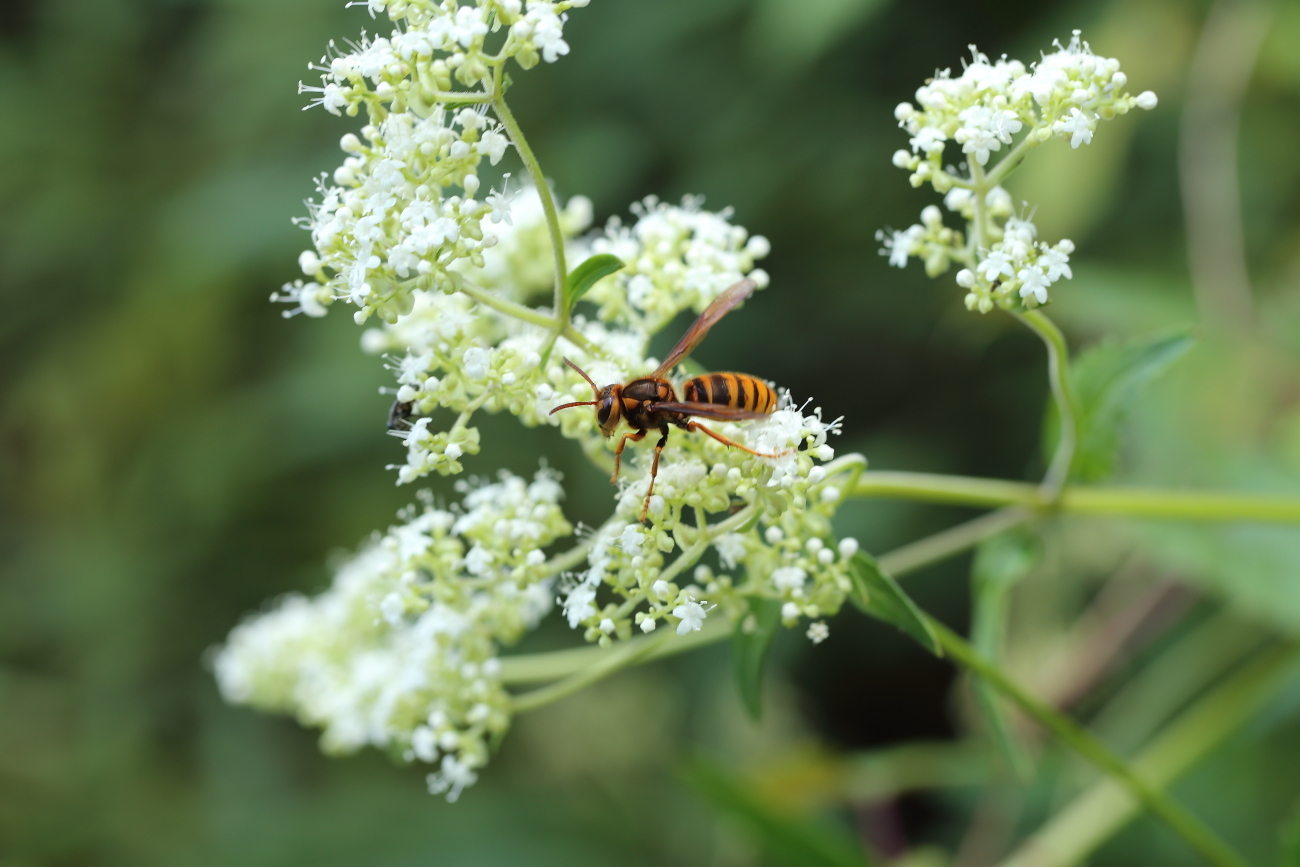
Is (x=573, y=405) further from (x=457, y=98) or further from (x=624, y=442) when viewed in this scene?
(x=457, y=98)

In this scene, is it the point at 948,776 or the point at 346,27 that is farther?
the point at 346,27

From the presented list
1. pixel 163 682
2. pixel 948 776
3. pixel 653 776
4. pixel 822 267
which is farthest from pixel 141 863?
pixel 822 267

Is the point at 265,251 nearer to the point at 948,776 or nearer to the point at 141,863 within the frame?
the point at 141,863

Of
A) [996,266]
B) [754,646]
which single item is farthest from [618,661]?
[996,266]

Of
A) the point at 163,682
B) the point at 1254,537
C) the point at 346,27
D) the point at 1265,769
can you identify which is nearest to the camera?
the point at 1254,537

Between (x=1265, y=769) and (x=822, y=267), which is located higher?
(x=822, y=267)

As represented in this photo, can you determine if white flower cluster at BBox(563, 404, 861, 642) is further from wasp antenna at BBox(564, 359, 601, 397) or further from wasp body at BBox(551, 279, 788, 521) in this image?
wasp antenna at BBox(564, 359, 601, 397)
